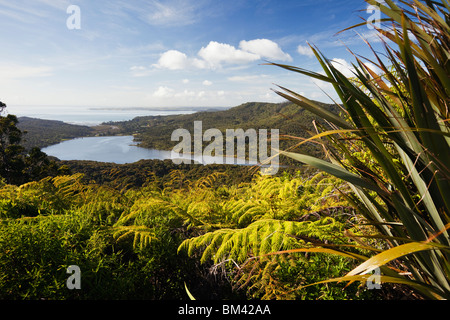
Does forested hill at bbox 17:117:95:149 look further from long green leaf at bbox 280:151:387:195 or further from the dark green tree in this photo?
long green leaf at bbox 280:151:387:195

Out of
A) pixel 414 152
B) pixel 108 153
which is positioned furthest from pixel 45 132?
pixel 414 152

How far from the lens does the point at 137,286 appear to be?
5.34 feet

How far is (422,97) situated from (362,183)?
388 mm

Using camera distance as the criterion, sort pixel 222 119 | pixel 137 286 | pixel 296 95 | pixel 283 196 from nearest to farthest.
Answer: pixel 296 95 < pixel 137 286 < pixel 283 196 < pixel 222 119

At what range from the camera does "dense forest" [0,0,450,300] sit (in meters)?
0.89

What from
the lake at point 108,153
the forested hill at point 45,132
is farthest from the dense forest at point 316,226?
the forested hill at point 45,132

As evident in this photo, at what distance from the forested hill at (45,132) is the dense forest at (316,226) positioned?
1999 inches

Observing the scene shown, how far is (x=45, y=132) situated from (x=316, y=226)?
7906cm

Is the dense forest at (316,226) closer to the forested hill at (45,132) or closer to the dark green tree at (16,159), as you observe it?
the dark green tree at (16,159)

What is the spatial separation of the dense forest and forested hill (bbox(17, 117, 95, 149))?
167 ft

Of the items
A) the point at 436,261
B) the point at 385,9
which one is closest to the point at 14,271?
the point at 436,261

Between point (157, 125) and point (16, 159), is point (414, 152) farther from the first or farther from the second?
point (157, 125)

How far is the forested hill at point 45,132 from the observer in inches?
1972
